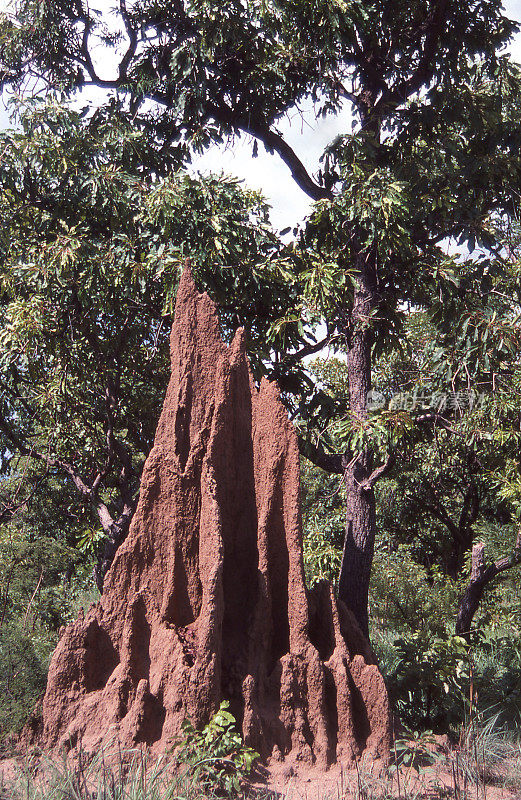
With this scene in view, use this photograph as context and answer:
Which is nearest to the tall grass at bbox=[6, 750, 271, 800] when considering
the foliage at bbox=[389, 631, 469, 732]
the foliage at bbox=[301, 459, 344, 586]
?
the foliage at bbox=[389, 631, 469, 732]

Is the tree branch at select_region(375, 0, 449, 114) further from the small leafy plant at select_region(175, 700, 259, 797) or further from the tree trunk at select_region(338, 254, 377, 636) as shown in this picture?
the small leafy plant at select_region(175, 700, 259, 797)

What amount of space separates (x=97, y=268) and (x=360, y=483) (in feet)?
14.2

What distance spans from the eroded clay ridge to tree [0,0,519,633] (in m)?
2.04

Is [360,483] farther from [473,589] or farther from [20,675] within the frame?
[20,675]

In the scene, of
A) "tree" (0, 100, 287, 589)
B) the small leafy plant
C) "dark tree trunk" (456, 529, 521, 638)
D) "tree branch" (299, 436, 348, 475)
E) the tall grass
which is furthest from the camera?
"dark tree trunk" (456, 529, 521, 638)

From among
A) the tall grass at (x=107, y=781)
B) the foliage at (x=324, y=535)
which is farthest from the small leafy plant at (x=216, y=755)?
the foliage at (x=324, y=535)

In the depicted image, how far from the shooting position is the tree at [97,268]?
9852 mm

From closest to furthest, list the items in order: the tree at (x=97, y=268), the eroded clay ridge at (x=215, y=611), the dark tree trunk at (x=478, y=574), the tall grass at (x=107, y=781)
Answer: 1. the tall grass at (x=107, y=781)
2. the eroded clay ridge at (x=215, y=611)
3. the tree at (x=97, y=268)
4. the dark tree trunk at (x=478, y=574)

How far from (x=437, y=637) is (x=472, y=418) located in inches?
113

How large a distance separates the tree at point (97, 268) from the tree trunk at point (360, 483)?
3.85 ft

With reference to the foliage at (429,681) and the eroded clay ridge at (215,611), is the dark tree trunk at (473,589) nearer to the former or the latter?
the foliage at (429,681)

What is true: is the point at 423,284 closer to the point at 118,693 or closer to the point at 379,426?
the point at 379,426

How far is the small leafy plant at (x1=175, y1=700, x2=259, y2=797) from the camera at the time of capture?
20.5 feet

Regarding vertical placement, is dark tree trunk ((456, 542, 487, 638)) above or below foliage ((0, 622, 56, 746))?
above
